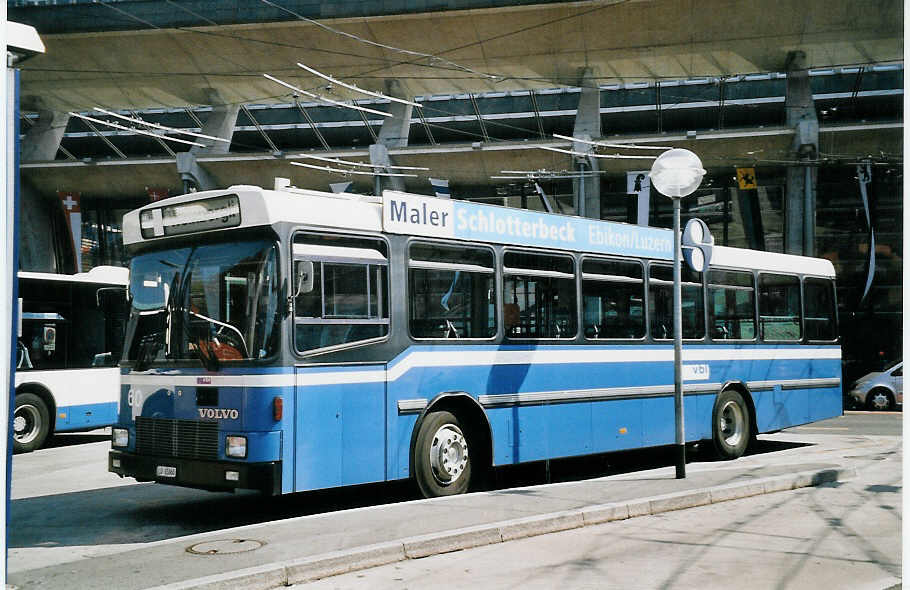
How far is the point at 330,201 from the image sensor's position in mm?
8766

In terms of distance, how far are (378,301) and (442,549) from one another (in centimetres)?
270

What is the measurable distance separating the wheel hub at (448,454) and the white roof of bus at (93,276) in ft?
26.0

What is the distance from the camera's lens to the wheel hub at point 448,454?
9445 mm

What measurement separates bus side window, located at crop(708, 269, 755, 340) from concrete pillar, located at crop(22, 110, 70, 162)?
26680 mm

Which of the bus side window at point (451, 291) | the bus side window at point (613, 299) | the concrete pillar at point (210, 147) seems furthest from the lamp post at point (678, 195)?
the concrete pillar at point (210, 147)

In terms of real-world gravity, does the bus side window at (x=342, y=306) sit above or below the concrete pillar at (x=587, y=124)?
below

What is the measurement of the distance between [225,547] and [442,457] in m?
2.95

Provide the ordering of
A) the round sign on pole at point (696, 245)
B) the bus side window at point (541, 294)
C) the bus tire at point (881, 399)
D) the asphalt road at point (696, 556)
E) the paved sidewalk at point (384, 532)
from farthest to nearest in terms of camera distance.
A: the bus tire at point (881, 399), the round sign on pole at point (696, 245), the bus side window at point (541, 294), the asphalt road at point (696, 556), the paved sidewalk at point (384, 532)

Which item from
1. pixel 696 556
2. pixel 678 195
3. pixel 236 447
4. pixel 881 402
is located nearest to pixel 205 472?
→ pixel 236 447

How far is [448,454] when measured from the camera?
9555 millimetres

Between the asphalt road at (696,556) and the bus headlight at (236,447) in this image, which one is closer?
the asphalt road at (696,556)

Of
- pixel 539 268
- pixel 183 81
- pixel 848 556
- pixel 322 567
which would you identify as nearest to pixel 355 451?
pixel 322 567

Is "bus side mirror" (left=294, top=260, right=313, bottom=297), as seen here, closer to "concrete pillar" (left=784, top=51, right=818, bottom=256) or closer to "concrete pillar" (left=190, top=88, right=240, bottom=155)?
"concrete pillar" (left=784, top=51, right=818, bottom=256)

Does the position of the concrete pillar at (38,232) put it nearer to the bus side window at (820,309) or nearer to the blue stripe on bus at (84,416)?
the blue stripe on bus at (84,416)
